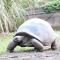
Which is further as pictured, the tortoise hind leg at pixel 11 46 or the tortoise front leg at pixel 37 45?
the tortoise hind leg at pixel 11 46

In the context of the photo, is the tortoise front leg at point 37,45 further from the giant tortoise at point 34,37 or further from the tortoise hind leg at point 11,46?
the tortoise hind leg at point 11,46

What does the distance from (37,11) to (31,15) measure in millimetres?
572

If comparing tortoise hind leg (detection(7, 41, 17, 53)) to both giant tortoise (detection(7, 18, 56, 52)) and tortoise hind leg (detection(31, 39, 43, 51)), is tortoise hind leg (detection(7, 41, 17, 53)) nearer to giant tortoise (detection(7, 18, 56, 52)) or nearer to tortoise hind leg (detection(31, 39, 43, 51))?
giant tortoise (detection(7, 18, 56, 52))

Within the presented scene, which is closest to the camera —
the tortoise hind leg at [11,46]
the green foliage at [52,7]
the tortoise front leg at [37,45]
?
the tortoise front leg at [37,45]

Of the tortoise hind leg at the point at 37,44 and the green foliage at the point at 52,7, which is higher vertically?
the tortoise hind leg at the point at 37,44

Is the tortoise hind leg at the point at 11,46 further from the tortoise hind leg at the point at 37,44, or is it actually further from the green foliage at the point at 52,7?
the green foliage at the point at 52,7

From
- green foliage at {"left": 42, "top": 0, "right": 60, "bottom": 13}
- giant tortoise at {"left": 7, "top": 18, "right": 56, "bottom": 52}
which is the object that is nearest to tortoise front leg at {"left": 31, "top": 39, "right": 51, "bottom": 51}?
giant tortoise at {"left": 7, "top": 18, "right": 56, "bottom": 52}

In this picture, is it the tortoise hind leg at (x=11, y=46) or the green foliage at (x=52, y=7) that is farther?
the green foliage at (x=52, y=7)

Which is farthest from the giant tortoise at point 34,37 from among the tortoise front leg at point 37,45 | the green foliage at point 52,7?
the green foliage at point 52,7

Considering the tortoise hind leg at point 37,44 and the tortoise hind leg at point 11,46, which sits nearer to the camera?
the tortoise hind leg at point 37,44

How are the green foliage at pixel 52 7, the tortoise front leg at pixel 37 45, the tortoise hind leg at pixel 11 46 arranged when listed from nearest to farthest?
the tortoise front leg at pixel 37 45 → the tortoise hind leg at pixel 11 46 → the green foliage at pixel 52 7

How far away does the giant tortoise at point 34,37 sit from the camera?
4.86 meters

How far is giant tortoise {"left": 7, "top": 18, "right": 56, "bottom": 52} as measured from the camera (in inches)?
191

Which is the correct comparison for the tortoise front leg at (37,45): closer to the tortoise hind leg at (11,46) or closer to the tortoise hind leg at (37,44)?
the tortoise hind leg at (37,44)
